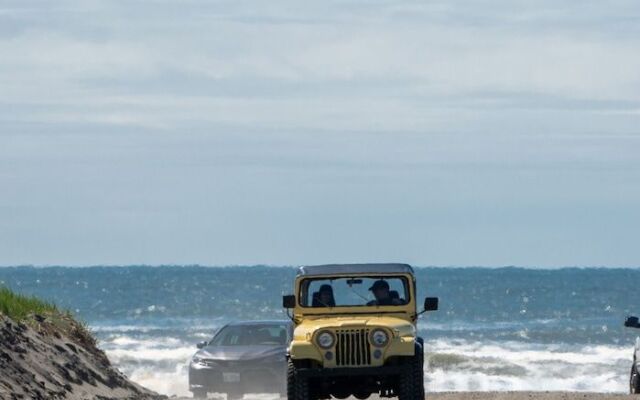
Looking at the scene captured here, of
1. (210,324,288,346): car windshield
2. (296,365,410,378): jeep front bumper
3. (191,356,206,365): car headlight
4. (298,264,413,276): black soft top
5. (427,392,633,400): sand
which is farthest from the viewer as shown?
(210,324,288,346): car windshield

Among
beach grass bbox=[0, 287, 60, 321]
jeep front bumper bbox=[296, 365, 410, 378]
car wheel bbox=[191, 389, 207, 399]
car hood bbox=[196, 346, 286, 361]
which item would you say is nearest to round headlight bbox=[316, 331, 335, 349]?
jeep front bumper bbox=[296, 365, 410, 378]

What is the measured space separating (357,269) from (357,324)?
1.40 metres

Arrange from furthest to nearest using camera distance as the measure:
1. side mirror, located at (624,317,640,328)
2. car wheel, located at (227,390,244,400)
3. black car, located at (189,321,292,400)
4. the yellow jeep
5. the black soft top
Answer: car wheel, located at (227,390,244,400)
black car, located at (189,321,292,400)
side mirror, located at (624,317,640,328)
the black soft top
the yellow jeep

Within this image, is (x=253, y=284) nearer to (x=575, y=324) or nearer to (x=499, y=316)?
(x=499, y=316)

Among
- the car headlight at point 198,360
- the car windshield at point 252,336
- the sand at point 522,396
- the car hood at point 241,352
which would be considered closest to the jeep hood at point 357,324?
the sand at point 522,396

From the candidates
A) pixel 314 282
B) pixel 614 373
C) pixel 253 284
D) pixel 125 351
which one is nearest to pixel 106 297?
pixel 253 284

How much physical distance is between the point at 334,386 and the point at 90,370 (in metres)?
4.83

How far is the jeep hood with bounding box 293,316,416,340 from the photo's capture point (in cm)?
1870

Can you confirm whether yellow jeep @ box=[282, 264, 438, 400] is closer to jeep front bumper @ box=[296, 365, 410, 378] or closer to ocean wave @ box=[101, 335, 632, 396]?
jeep front bumper @ box=[296, 365, 410, 378]

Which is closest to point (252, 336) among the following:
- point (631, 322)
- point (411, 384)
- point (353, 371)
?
point (631, 322)

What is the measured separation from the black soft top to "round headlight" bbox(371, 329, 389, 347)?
1.38 meters

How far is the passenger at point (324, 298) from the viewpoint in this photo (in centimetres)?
1991

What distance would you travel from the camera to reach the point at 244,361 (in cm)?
2641

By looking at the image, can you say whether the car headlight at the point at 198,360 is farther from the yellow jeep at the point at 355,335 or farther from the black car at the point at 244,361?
the yellow jeep at the point at 355,335
